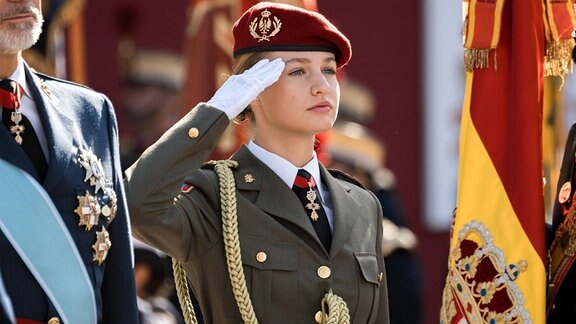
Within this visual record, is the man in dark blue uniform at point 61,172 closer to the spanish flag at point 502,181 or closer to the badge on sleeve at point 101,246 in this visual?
the badge on sleeve at point 101,246

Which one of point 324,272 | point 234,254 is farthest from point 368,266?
point 234,254

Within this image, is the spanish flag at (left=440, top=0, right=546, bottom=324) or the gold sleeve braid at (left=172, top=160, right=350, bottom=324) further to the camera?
the spanish flag at (left=440, top=0, right=546, bottom=324)

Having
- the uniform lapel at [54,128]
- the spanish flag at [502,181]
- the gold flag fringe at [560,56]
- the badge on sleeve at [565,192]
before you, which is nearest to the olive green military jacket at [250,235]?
the uniform lapel at [54,128]

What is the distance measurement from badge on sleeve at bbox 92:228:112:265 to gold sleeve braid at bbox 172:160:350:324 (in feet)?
1.23

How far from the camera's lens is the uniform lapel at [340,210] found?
469 centimetres

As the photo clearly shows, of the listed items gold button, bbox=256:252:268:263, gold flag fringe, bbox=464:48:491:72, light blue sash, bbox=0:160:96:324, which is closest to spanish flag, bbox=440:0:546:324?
gold flag fringe, bbox=464:48:491:72

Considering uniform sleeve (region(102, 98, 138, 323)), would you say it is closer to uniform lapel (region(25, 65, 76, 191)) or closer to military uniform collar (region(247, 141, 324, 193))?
uniform lapel (region(25, 65, 76, 191))

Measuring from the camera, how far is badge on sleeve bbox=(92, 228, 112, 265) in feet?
14.1

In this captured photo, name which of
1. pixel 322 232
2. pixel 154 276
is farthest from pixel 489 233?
pixel 154 276

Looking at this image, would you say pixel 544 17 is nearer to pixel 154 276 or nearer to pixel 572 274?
pixel 572 274

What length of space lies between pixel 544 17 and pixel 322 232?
99 cm

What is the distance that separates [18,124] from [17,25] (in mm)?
250

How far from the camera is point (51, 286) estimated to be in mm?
4184

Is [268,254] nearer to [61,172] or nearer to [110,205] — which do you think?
[110,205]
